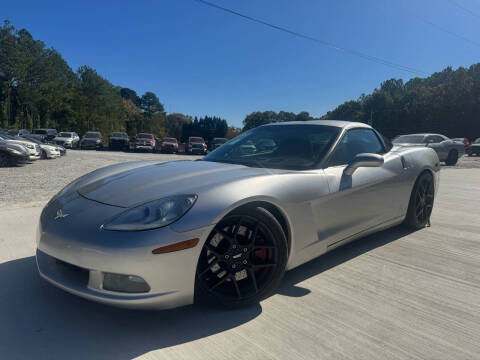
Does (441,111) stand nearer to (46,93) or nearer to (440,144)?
(440,144)

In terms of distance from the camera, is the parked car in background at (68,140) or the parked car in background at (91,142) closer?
the parked car in background at (68,140)

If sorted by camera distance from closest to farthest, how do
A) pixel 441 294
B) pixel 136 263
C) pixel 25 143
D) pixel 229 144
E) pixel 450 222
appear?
pixel 136 263 → pixel 441 294 → pixel 229 144 → pixel 450 222 → pixel 25 143

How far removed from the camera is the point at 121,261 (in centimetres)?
173

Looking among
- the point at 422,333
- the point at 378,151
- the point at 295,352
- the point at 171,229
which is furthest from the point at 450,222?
the point at 171,229

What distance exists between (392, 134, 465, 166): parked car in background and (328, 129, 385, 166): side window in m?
12.1

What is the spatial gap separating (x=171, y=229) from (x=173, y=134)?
9228 centimetres

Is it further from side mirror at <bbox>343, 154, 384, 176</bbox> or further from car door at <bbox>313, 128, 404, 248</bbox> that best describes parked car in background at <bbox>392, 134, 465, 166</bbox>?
side mirror at <bbox>343, 154, 384, 176</bbox>

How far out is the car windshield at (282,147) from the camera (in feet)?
9.37

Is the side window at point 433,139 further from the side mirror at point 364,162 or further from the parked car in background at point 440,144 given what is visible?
the side mirror at point 364,162

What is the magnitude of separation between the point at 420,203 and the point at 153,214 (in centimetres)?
333

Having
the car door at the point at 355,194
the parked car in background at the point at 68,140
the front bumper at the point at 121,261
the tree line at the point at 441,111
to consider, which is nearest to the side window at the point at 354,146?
the car door at the point at 355,194

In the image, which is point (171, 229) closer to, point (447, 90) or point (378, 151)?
point (378, 151)

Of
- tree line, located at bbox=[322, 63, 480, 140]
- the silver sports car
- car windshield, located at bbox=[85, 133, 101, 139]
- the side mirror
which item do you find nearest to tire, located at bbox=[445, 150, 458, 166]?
the silver sports car

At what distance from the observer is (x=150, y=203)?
6.48ft
